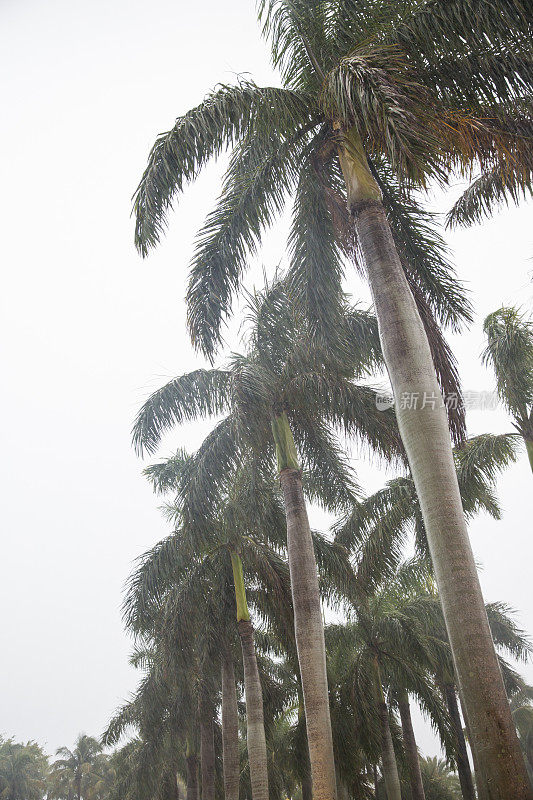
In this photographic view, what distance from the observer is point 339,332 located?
988cm

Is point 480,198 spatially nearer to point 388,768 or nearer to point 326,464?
point 326,464

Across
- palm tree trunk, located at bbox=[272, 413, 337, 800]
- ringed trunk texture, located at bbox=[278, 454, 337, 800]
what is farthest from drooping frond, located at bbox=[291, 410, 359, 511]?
ringed trunk texture, located at bbox=[278, 454, 337, 800]

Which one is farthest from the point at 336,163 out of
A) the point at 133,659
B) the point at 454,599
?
the point at 133,659

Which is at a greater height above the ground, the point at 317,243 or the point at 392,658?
the point at 317,243

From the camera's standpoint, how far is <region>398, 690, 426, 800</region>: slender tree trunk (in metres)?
19.3

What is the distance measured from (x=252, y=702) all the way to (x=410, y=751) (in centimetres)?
900

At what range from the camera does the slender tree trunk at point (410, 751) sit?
63.3 ft

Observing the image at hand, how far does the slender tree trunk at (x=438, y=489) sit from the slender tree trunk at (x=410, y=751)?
685 inches

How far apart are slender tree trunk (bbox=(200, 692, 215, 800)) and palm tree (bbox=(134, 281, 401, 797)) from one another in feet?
34.7

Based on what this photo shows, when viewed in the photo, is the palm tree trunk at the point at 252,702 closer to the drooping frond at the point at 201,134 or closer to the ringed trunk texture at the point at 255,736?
the ringed trunk texture at the point at 255,736

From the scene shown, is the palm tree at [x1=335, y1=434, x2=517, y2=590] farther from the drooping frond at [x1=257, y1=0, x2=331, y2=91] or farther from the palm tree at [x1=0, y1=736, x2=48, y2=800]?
the palm tree at [x1=0, y1=736, x2=48, y2=800]

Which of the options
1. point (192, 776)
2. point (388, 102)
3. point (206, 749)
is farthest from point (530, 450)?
point (192, 776)

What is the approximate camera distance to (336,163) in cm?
842

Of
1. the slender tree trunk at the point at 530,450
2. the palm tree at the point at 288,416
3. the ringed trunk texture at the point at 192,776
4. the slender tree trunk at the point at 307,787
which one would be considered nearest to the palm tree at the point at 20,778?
the ringed trunk texture at the point at 192,776
